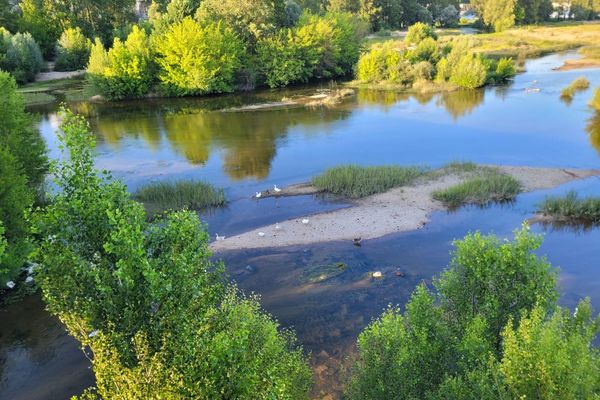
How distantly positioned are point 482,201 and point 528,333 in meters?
22.6

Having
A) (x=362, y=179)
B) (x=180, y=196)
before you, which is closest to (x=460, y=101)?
(x=362, y=179)

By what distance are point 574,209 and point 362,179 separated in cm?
1308

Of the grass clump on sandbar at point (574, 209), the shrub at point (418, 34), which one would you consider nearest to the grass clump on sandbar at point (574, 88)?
the shrub at point (418, 34)

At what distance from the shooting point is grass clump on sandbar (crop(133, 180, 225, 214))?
32.4 meters

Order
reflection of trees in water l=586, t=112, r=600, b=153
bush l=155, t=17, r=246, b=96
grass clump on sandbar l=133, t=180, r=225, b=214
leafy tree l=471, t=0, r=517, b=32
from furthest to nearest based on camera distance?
leafy tree l=471, t=0, r=517, b=32 < bush l=155, t=17, r=246, b=96 < reflection of trees in water l=586, t=112, r=600, b=153 < grass clump on sandbar l=133, t=180, r=225, b=214

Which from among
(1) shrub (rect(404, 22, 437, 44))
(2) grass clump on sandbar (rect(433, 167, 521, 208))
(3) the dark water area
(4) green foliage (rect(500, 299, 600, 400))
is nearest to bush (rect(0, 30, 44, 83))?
(3) the dark water area

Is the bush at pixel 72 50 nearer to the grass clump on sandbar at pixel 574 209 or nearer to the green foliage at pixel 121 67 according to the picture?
the green foliage at pixel 121 67

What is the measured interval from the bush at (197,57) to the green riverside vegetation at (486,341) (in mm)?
54725

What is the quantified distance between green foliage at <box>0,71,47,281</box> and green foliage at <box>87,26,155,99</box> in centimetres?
3481

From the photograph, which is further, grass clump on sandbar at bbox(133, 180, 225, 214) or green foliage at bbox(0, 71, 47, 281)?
grass clump on sandbar at bbox(133, 180, 225, 214)

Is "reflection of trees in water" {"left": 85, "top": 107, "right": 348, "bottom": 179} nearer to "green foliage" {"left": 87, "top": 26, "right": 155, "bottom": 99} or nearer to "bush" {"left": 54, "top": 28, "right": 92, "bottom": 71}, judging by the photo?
"green foliage" {"left": 87, "top": 26, "right": 155, "bottom": 99}

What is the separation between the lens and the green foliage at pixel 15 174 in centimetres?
2244

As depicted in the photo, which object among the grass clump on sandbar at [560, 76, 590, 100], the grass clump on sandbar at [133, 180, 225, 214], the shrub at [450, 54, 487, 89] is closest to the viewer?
the grass clump on sandbar at [133, 180, 225, 214]

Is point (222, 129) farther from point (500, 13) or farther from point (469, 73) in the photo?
point (500, 13)
